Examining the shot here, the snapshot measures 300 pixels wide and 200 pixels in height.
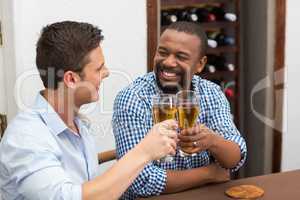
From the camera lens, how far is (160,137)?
3.88 feet

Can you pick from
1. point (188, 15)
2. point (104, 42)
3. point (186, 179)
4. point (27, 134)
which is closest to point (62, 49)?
point (27, 134)

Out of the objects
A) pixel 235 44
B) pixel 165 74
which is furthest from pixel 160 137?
pixel 235 44

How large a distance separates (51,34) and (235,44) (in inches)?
89.7

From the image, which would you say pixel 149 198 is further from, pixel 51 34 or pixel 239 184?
pixel 51 34

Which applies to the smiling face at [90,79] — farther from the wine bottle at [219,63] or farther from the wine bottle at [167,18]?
the wine bottle at [219,63]

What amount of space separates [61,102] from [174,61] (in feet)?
2.23

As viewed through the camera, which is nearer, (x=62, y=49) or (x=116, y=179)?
(x=116, y=179)

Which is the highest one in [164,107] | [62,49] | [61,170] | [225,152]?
[62,49]

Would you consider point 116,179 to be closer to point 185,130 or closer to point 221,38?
point 185,130

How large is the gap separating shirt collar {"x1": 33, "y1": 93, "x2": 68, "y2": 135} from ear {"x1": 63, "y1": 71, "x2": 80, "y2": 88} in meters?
0.08

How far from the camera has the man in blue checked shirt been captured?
155 centimetres

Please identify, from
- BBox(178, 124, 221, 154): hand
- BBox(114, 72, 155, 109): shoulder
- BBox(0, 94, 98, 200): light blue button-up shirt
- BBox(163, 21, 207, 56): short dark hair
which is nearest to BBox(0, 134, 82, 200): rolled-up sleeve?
BBox(0, 94, 98, 200): light blue button-up shirt

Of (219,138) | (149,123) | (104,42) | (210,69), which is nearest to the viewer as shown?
(219,138)

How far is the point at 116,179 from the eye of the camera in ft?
3.67
